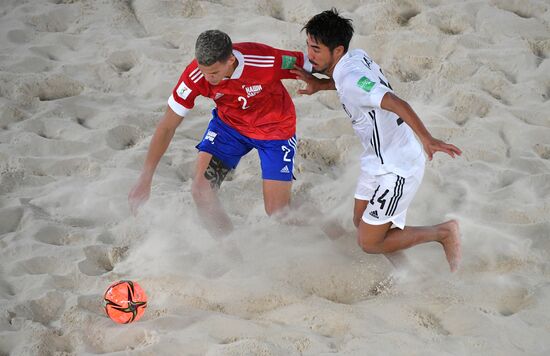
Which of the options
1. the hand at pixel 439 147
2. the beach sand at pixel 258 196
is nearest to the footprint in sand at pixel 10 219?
the beach sand at pixel 258 196

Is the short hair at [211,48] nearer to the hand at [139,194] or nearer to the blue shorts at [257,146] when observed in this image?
the blue shorts at [257,146]

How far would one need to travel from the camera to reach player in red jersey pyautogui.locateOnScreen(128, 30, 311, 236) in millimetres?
3801

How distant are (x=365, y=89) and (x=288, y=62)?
68 cm

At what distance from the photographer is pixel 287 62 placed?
3.96m

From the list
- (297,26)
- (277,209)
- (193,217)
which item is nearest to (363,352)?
(277,209)

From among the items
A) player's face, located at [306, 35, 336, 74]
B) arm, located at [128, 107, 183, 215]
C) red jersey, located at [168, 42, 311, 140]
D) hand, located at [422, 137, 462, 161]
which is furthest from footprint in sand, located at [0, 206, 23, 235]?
hand, located at [422, 137, 462, 161]

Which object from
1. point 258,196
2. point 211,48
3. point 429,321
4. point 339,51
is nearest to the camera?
point 429,321

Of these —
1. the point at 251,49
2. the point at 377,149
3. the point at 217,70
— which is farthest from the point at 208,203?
the point at 377,149

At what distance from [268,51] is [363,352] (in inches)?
71.0

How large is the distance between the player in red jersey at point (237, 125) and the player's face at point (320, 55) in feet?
0.58

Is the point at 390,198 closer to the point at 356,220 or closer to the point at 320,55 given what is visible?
the point at 356,220

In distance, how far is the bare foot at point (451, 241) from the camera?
379cm

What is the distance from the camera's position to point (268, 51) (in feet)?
12.8

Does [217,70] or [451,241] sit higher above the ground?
[217,70]
